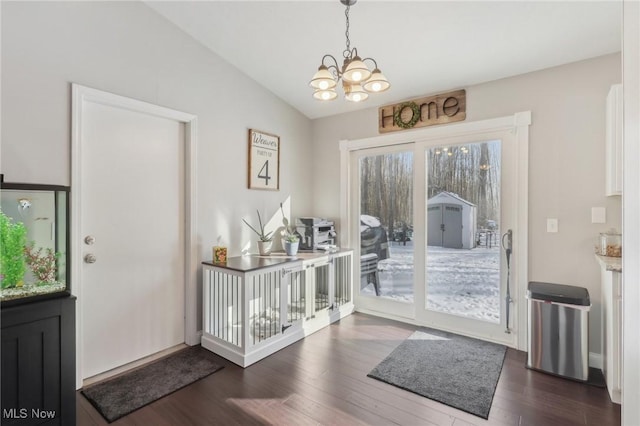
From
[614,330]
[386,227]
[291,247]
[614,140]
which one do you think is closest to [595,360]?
[614,330]

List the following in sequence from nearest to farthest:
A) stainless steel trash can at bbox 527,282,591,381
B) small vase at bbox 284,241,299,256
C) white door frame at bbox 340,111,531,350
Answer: stainless steel trash can at bbox 527,282,591,381, white door frame at bbox 340,111,531,350, small vase at bbox 284,241,299,256

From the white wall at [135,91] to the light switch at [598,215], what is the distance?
291 cm

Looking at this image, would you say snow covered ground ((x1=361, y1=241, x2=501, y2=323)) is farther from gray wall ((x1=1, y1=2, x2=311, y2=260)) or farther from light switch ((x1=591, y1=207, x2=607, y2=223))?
gray wall ((x1=1, y1=2, x2=311, y2=260))

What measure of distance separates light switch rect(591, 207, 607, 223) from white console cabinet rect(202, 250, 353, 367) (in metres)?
2.32

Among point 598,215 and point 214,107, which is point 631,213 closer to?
point 598,215

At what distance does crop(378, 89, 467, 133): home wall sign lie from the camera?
3.23m

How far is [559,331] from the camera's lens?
8.02 feet

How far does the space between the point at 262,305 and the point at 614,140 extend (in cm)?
328

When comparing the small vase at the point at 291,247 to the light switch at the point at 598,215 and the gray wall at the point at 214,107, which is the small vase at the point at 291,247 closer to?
the gray wall at the point at 214,107

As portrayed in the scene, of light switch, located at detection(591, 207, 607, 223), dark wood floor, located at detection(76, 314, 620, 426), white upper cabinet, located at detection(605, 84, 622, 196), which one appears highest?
white upper cabinet, located at detection(605, 84, 622, 196)

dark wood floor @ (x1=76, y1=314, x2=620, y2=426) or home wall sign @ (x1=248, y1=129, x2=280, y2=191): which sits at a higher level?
home wall sign @ (x1=248, y1=129, x2=280, y2=191)

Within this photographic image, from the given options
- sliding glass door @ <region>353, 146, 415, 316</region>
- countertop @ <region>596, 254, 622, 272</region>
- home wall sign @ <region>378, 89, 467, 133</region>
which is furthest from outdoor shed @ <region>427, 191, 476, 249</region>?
countertop @ <region>596, 254, 622, 272</region>

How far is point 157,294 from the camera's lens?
284cm

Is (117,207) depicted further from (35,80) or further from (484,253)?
(484,253)
